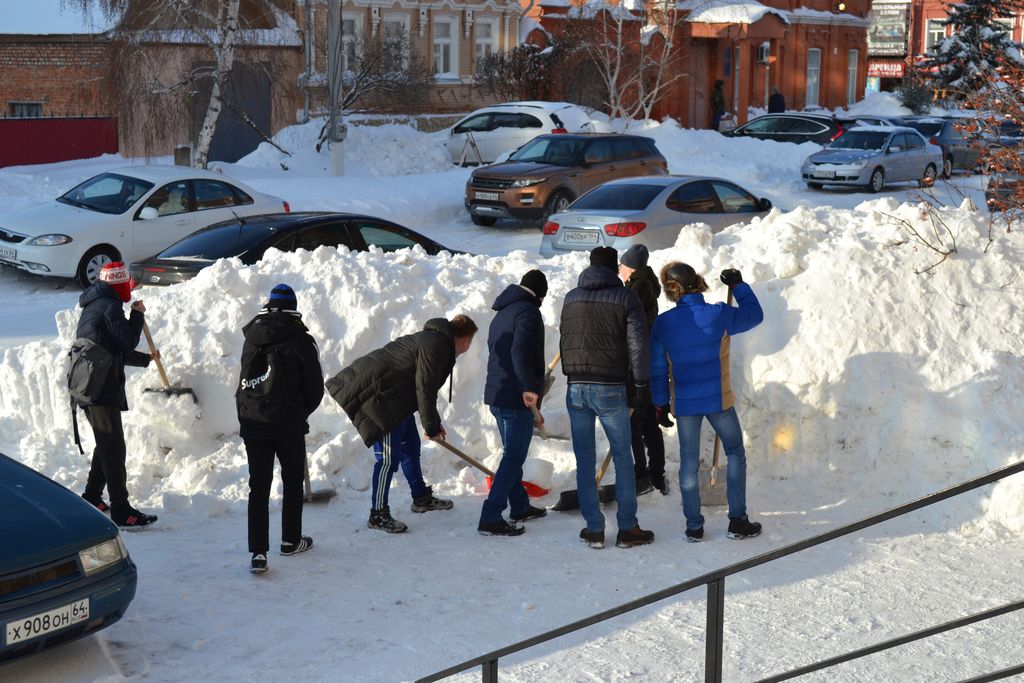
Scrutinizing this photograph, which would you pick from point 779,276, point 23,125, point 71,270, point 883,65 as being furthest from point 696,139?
point 883,65

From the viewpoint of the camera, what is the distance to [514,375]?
7492 millimetres

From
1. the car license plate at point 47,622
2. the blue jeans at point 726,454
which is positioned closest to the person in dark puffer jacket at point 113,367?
the car license plate at point 47,622

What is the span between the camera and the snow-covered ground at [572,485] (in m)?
6.30

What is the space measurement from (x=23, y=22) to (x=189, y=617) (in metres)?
28.3

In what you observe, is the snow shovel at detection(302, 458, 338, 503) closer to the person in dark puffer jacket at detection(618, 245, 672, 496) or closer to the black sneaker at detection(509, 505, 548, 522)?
the black sneaker at detection(509, 505, 548, 522)

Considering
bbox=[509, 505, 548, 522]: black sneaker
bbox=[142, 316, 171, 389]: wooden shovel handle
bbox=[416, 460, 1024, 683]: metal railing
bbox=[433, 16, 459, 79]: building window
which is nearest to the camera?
bbox=[416, 460, 1024, 683]: metal railing

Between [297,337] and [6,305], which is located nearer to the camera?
[297,337]

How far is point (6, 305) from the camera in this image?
49.1 ft

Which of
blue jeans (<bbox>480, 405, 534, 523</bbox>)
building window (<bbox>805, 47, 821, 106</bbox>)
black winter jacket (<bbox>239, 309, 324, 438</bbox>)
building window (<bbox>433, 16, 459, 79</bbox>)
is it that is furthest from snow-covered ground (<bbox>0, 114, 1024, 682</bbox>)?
building window (<bbox>805, 47, 821, 106</bbox>)

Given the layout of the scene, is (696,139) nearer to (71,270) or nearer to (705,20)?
(705,20)

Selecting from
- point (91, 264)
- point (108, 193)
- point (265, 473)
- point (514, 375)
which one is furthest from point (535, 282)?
point (108, 193)

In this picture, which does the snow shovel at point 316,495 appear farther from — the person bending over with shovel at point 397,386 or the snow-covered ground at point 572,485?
the person bending over with shovel at point 397,386

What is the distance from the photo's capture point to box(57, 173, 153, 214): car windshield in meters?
16.3

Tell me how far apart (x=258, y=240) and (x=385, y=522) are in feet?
16.9
